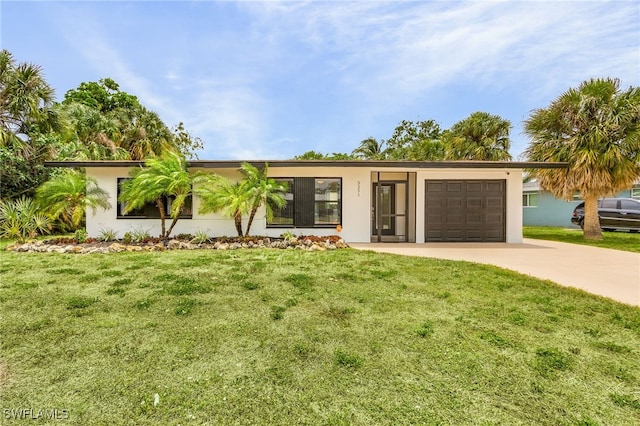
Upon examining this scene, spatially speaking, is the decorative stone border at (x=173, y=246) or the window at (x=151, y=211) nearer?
the decorative stone border at (x=173, y=246)

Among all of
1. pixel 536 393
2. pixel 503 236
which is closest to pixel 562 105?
pixel 503 236

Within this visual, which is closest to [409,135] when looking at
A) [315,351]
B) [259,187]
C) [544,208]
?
[544,208]

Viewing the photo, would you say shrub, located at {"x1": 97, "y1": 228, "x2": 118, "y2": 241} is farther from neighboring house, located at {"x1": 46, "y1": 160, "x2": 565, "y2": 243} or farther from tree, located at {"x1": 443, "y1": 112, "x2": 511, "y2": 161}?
tree, located at {"x1": 443, "y1": 112, "x2": 511, "y2": 161}

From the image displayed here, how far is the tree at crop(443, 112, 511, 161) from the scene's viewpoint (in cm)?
1892

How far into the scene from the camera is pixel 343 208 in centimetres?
1099

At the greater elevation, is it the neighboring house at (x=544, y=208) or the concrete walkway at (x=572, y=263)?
the neighboring house at (x=544, y=208)

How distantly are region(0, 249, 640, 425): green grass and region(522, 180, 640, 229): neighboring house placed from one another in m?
19.6

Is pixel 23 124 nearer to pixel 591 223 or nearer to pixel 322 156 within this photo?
pixel 591 223

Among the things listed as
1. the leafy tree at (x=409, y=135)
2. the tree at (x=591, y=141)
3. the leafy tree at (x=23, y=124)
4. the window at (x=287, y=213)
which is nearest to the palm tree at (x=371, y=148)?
the leafy tree at (x=409, y=135)

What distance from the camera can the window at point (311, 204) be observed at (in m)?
11.0

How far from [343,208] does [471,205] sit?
463 cm

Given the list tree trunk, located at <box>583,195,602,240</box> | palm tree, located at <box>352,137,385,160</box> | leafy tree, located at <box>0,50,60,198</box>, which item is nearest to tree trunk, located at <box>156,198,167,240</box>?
leafy tree, located at <box>0,50,60,198</box>

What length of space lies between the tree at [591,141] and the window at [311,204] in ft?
28.4

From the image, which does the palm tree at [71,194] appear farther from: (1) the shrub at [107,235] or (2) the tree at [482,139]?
(2) the tree at [482,139]
